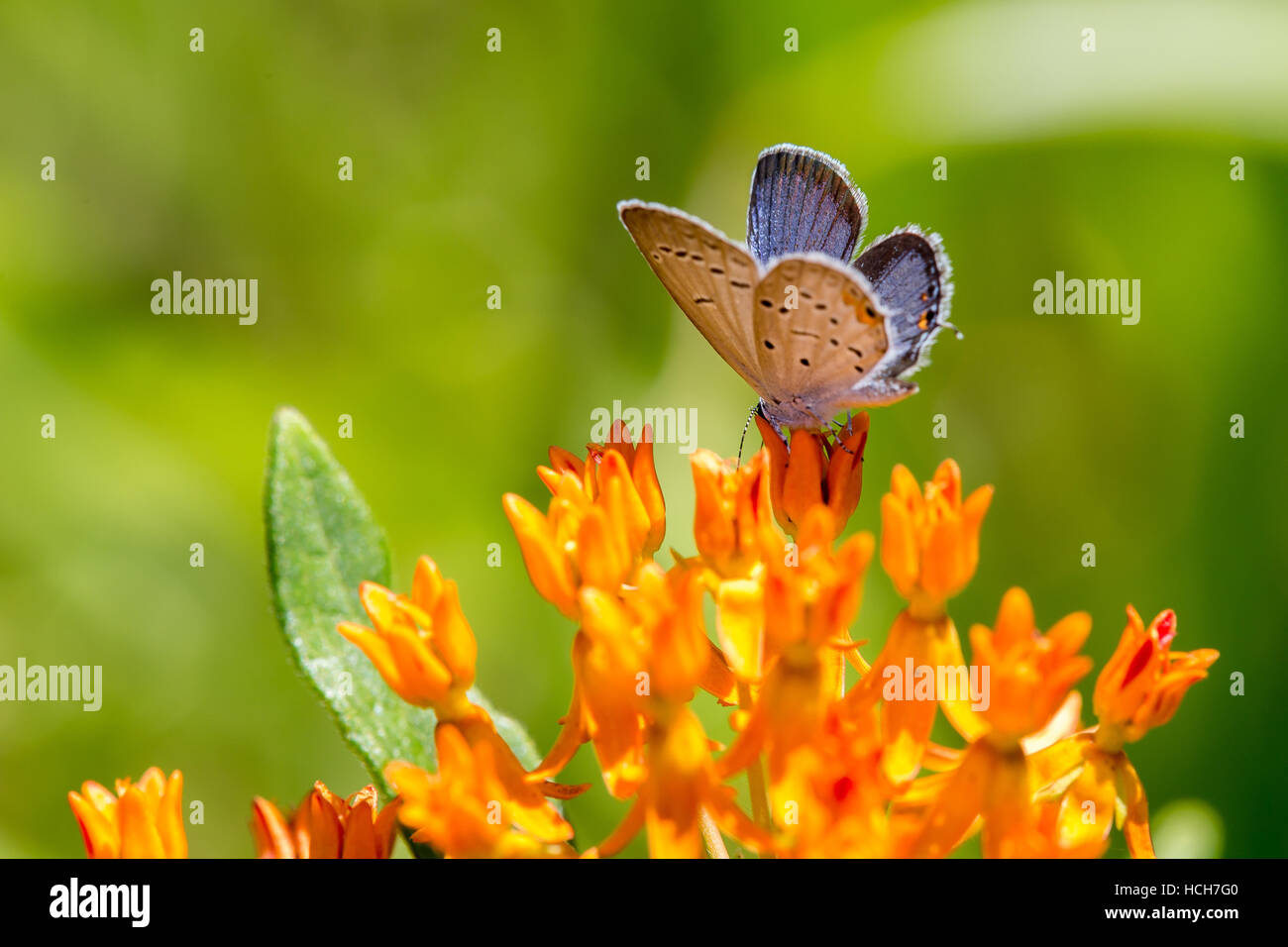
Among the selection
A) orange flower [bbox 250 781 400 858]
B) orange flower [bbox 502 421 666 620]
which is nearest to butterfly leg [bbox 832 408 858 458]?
orange flower [bbox 502 421 666 620]

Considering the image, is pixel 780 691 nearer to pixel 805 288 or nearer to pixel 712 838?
pixel 712 838

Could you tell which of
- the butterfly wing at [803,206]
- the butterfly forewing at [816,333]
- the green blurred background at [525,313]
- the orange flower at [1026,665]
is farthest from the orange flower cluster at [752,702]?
the green blurred background at [525,313]

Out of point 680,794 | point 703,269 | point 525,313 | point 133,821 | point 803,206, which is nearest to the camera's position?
point 680,794

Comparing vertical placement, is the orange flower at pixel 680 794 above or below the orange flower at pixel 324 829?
above

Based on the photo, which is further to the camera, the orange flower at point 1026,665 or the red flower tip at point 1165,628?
the red flower tip at point 1165,628

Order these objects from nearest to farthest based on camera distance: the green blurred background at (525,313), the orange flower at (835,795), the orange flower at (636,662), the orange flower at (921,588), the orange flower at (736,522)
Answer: the orange flower at (835,795) < the orange flower at (636,662) < the orange flower at (921,588) < the orange flower at (736,522) < the green blurred background at (525,313)

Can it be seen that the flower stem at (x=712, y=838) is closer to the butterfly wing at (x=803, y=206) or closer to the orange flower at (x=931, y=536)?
the orange flower at (x=931, y=536)

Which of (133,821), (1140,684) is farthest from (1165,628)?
(133,821)
